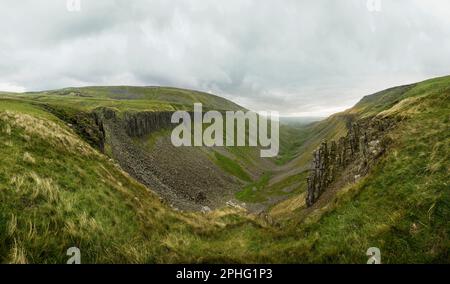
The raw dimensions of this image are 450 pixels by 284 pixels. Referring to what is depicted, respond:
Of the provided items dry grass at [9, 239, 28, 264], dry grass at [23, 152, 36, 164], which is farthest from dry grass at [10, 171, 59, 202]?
dry grass at [9, 239, 28, 264]

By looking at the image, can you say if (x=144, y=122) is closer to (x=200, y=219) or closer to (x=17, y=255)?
(x=200, y=219)

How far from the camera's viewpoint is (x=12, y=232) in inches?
429

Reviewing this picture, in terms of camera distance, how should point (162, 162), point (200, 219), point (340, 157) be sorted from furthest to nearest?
point (162, 162) < point (340, 157) < point (200, 219)

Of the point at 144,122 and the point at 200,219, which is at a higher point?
the point at 144,122

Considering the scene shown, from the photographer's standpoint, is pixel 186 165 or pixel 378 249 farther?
pixel 186 165

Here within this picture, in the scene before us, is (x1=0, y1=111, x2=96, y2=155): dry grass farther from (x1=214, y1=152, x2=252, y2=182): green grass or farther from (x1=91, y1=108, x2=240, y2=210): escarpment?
(x1=214, y1=152, x2=252, y2=182): green grass

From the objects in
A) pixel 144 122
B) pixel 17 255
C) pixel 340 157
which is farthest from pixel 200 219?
pixel 144 122

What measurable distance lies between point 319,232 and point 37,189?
14049mm
